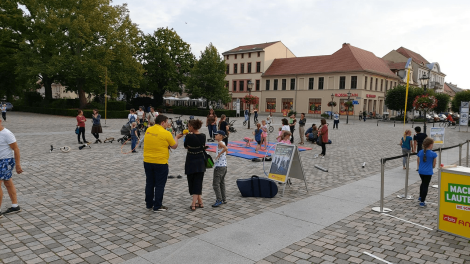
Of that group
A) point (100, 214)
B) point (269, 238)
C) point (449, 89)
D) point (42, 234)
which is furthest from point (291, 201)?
point (449, 89)

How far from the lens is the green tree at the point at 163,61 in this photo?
2047 inches

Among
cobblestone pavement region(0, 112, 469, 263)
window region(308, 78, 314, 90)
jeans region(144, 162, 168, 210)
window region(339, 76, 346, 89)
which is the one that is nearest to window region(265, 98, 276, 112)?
window region(308, 78, 314, 90)

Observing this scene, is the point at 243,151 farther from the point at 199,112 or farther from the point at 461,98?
the point at 461,98

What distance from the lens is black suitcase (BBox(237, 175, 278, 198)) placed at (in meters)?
7.75

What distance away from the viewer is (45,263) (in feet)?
14.1

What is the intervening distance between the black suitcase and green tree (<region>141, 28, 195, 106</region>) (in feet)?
151

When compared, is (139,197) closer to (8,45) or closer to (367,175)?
(367,175)

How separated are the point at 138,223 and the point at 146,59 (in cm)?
5051

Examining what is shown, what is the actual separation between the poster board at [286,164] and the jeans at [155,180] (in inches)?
125

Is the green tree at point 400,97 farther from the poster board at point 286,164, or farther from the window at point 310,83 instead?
the poster board at point 286,164

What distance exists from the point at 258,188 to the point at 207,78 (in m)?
45.9

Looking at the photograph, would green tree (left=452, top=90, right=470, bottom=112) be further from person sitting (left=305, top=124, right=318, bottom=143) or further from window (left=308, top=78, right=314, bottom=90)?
person sitting (left=305, top=124, right=318, bottom=143)

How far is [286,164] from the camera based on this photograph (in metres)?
8.36

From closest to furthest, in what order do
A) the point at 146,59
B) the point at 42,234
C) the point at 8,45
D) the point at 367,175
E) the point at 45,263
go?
the point at 45,263
the point at 42,234
the point at 367,175
the point at 8,45
the point at 146,59
